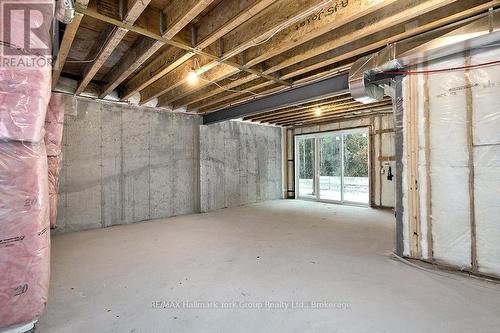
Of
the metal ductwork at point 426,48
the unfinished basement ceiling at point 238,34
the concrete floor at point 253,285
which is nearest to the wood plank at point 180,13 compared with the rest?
the unfinished basement ceiling at point 238,34

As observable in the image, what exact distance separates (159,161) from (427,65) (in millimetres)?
4815

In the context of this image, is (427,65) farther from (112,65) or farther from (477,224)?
(112,65)

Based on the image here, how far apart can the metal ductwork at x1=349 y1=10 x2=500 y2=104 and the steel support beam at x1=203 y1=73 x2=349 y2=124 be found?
0.44 m

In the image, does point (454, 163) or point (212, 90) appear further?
point (212, 90)

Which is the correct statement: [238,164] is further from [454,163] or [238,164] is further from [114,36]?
[454,163]

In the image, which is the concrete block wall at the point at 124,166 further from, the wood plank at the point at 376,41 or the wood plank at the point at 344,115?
the wood plank at the point at 344,115

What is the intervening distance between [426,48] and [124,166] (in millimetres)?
4981

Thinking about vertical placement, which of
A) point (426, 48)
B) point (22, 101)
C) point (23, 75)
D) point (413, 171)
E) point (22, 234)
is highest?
point (426, 48)

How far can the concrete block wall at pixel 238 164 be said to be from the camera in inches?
241

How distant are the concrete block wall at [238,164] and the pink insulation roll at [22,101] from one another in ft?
14.4

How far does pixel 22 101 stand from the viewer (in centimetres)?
148

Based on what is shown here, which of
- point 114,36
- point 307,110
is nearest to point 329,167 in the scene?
point 307,110

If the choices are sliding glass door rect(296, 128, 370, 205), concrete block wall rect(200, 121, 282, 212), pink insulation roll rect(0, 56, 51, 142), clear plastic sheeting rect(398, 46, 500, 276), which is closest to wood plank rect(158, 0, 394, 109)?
clear plastic sheeting rect(398, 46, 500, 276)

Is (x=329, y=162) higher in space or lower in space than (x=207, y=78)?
lower
